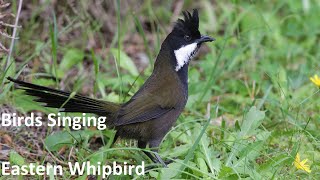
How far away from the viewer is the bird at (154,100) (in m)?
5.05

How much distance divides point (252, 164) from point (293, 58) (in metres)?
3.11

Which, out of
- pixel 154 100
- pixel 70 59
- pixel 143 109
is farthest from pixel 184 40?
pixel 70 59

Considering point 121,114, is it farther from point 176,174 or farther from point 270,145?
point 270,145

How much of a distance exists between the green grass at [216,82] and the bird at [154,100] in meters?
0.16

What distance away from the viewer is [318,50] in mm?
7820

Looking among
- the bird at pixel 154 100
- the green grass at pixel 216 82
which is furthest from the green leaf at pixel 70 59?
the bird at pixel 154 100

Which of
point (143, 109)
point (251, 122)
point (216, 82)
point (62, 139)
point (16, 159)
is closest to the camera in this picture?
point (16, 159)

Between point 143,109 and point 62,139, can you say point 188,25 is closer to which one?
point 143,109

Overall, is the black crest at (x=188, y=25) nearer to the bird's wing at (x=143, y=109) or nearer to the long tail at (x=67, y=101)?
the bird's wing at (x=143, y=109)

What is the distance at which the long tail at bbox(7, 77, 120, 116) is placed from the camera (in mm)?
4992

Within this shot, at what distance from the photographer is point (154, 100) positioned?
520 cm

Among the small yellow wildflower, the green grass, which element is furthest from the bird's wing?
the small yellow wildflower

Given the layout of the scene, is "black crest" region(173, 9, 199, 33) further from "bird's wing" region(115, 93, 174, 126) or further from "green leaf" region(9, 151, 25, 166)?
"green leaf" region(9, 151, 25, 166)

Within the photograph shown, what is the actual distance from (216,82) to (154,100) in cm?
196
